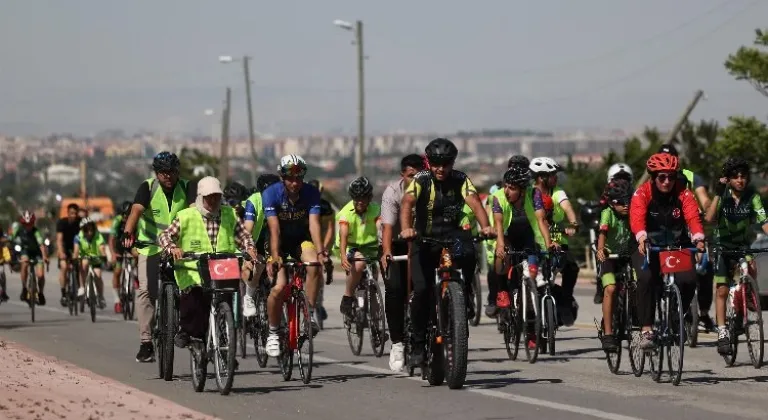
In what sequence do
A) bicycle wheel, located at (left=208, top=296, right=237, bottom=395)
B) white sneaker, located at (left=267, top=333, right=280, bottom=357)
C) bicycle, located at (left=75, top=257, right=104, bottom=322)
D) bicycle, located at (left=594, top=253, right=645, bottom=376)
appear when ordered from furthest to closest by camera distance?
bicycle, located at (left=75, top=257, right=104, bottom=322) < white sneaker, located at (left=267, top=333, right=280, bottom=357) < bicycle, located at (left=594, top=253, right=645, bottom=376) < bicycle wheel, located at (left=208, top=296, right=237, bottom=395)

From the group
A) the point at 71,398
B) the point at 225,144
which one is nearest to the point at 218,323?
the point at 71,398

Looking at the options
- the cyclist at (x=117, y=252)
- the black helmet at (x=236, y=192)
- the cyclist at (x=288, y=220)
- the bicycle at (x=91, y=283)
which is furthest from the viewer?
the cyclist at (x=117, y=252)

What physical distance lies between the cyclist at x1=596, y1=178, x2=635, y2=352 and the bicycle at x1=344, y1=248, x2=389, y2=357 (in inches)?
99.0

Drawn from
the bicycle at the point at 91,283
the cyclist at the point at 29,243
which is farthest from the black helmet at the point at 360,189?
the cyclist at the point at 29,243

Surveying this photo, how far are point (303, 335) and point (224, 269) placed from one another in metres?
1.06

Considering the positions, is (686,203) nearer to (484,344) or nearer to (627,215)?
(627,215)

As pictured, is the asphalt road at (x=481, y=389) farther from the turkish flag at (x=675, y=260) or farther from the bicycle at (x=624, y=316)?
the turkish flag at (x=675, y=260)

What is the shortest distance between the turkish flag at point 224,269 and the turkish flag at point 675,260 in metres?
3.16

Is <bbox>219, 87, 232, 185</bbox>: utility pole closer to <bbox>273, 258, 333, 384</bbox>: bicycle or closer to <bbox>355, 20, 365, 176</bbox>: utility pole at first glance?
<bbox>355, 20, 365, 176</bbox>: utility pole

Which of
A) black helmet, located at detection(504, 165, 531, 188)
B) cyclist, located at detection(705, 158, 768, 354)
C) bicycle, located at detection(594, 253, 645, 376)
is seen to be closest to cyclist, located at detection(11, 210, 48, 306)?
black helmet, located at detection(504, 165, 531, 188)

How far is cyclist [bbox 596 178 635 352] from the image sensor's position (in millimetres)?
15367

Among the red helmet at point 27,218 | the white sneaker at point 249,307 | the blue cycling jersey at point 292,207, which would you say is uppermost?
the red helmet at point 27,218

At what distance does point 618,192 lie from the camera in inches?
609

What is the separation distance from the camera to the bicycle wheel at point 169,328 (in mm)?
14516
